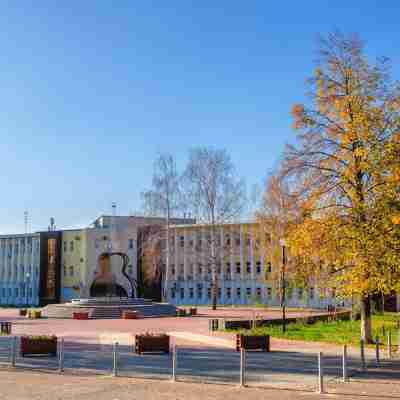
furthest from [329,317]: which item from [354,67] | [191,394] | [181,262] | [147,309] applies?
[181,262]

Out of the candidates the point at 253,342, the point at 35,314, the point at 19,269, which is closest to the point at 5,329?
the point at 35,314

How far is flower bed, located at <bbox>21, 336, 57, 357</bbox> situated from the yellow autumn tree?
986 cm

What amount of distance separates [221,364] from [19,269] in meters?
70.5

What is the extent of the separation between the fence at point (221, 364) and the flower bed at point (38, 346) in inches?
10.0

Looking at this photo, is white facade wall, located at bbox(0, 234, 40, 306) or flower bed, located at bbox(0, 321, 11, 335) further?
white facade wall, located at bbox(0, 234, 40, 306)

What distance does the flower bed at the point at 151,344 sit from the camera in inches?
809

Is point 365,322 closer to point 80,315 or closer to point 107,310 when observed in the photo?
point 80,315

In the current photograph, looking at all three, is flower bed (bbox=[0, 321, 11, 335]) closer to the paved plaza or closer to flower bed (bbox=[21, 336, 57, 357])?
the paved plaza

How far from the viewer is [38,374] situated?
16.0m

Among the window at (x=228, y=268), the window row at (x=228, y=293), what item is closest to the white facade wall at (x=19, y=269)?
the window row at (x=228, y=293)

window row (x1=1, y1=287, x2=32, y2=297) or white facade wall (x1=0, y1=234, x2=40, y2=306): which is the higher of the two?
white facade wall (x1=0, y1=234, x2=40, y2=306)

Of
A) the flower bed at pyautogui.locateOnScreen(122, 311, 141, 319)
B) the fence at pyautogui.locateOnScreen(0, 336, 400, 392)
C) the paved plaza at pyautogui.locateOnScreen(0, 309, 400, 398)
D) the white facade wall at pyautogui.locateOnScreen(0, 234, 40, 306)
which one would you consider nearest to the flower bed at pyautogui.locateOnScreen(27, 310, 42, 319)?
the flower bed at pyautogui.locateOnScreen(122, 311, 141, 319)

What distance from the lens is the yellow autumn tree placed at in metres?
20.0

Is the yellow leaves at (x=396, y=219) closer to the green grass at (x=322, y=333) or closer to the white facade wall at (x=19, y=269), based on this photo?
the green grass at (x=322, y=333)
